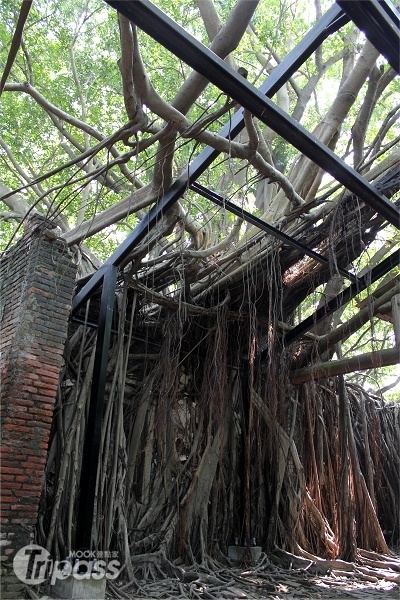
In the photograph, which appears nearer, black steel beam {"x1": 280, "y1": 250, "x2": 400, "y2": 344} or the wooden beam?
the wooden beam

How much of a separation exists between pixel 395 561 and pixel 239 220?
13.3 ft

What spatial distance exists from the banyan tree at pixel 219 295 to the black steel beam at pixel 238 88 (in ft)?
0.05

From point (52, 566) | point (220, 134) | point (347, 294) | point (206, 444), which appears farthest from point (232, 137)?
point (52, 566)

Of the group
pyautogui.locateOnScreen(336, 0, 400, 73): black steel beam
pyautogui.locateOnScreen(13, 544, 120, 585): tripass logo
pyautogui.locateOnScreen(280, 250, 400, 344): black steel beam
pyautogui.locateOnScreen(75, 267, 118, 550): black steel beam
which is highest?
pyautogui.locateOnScreen(336, 0, 400, 73): black steel beam

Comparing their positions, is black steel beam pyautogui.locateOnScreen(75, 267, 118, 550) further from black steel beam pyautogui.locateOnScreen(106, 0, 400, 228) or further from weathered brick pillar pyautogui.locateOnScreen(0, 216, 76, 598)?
black steel beam pyautogui.locateOnScreen(106, 0, 400, 228)

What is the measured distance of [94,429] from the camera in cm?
414

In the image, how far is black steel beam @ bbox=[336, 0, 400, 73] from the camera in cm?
265

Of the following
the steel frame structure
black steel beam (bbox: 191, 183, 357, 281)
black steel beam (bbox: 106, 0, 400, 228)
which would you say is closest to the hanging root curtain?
the steel frame structure

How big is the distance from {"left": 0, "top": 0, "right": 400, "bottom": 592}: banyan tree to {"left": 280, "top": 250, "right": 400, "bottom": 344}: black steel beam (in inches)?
1.2

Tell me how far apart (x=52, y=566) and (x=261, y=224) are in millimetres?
3124

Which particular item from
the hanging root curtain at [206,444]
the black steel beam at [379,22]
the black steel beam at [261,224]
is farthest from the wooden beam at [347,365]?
the black steel beam at [379,22]

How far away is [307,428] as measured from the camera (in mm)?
6215

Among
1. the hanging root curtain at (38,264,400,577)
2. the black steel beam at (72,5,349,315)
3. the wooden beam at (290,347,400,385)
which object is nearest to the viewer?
the black steel beam at (72,5,349,315)

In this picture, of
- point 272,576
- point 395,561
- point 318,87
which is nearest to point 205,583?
point 272,576
